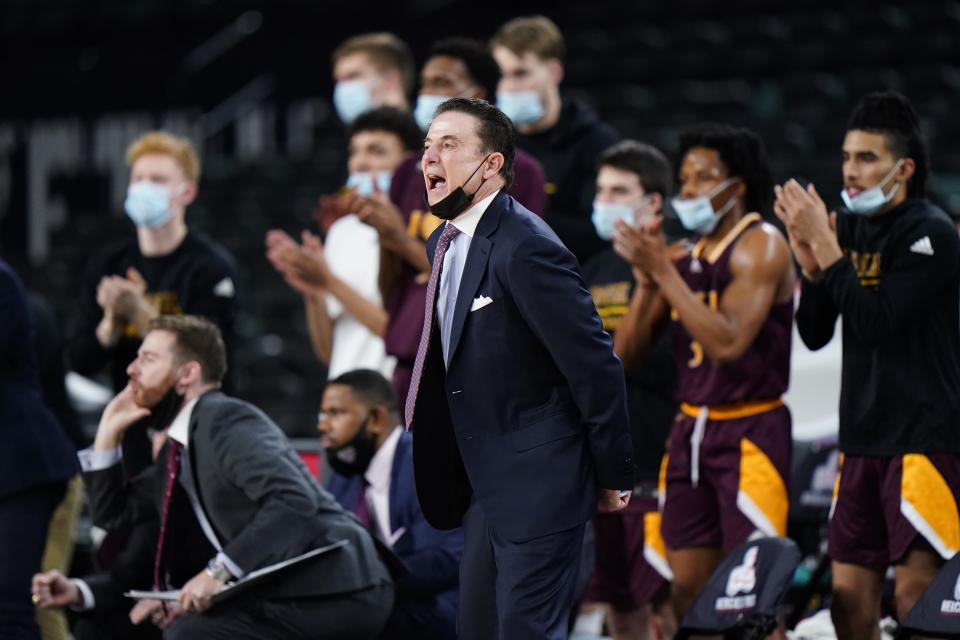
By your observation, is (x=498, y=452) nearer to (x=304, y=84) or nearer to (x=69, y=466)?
(x=69, y=466)

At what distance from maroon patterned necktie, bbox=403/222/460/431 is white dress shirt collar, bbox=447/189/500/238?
0.04 m

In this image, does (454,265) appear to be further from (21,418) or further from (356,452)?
(21,418)

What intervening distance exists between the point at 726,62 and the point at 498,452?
31.5ft

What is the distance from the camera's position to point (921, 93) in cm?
1147

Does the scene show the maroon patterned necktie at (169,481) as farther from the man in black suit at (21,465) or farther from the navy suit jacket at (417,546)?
the navy suit jacket at (417,546)

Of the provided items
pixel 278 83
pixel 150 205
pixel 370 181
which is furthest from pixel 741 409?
pixel 278 83

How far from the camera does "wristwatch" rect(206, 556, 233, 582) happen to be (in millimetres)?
4484

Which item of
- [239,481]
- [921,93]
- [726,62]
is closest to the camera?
[239,481]

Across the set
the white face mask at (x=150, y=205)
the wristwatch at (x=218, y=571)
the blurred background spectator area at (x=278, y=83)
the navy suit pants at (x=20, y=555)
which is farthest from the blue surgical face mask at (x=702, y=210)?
the blurred background spectator area at (x=278, y=83)

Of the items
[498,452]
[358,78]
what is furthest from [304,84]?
[498,452]

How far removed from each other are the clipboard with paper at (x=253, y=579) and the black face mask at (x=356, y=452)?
2.30ft

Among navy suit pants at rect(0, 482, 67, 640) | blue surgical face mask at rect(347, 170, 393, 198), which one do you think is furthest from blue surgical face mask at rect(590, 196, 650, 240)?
navy suit pants at rect(0, 482, 67, 640)

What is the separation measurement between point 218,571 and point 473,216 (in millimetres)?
1387

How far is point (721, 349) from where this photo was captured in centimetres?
511
